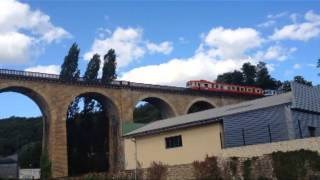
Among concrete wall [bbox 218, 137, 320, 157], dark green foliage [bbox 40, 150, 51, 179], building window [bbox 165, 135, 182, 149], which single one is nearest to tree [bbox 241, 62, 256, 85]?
dark green foliage [bbox 40, 150, 51, 179]

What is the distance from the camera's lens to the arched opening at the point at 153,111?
56031 millimetres

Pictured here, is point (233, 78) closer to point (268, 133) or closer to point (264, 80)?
point (264, 80)

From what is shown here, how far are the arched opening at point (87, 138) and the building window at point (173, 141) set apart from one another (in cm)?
2517

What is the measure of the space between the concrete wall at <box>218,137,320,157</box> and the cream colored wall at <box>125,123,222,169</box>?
7.27 ft

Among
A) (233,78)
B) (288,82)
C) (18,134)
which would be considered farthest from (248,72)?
(18,134)

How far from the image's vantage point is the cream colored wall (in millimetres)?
26406

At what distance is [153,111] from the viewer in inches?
3113

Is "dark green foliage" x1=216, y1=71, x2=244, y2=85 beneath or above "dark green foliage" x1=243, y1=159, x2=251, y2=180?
above

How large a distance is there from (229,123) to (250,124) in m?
1.21

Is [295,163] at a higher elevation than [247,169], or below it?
higher

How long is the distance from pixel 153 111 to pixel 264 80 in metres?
25.2

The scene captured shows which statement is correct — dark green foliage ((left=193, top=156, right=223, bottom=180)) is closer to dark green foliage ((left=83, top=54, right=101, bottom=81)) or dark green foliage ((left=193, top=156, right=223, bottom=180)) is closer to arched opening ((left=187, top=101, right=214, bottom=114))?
arched opening ((left=187, top=101, right=214, bottom=114))

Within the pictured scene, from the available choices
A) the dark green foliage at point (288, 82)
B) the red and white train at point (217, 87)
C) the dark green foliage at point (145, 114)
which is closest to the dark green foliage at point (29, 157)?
the dark green foliage at point (145, 114)

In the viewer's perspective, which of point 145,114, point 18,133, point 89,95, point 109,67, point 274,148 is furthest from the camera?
point 18,133
